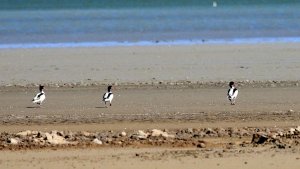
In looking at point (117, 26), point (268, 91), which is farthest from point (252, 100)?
point (117, 26)

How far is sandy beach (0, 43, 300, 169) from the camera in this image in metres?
11.4

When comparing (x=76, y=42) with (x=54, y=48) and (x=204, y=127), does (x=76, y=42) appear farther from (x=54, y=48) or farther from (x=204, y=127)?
(x=204, y=127)

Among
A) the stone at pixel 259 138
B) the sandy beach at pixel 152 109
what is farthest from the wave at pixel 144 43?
the stone at pixel 259 138

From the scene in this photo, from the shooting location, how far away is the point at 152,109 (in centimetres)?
1764

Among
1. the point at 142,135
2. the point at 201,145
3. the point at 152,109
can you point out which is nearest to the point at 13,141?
the point at 142,135

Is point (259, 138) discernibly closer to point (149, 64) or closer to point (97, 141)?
point (97, 141)

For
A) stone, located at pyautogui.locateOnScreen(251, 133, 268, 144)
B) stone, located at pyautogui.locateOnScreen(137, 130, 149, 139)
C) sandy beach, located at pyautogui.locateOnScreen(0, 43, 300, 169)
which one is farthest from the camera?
stone, located at pyautogui.locateOnScreen(137, 130, 149, 139)

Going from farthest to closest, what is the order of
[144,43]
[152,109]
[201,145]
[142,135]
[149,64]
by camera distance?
[144,43]
[149,64]
[152,109]
[142,135]
[201,145]

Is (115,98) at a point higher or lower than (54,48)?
lower

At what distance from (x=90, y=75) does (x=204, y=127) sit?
398 inches

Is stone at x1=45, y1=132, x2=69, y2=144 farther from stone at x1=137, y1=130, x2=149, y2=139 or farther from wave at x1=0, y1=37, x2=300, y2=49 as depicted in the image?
wave at x1=0, y1=37, x2=300, y2=49

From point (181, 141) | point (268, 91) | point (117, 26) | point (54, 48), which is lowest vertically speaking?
point (181, 141)

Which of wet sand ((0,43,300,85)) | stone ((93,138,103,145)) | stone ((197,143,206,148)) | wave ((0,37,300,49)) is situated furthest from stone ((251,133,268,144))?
wave ((0,37,300,49))

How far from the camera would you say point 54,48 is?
3425 centimetres
